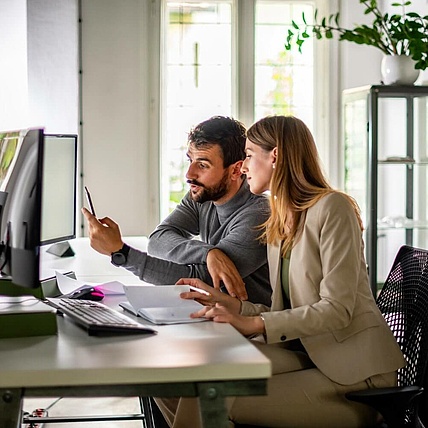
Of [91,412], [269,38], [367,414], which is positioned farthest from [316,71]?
[367,414]

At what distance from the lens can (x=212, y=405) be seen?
149 cm

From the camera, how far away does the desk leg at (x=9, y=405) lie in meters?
1.45

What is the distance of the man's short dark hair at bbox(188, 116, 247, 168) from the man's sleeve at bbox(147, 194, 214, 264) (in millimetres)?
263

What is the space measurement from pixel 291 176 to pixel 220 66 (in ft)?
10.8

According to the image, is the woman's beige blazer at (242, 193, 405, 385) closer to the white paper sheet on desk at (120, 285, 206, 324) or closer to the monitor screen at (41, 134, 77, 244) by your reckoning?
the white paper sheet on desk at (120, 285, 206, 324)

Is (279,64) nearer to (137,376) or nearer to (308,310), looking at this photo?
(308,310)

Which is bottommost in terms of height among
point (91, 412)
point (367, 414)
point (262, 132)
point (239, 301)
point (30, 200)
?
point (91, 412)

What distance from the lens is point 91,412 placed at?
3762 millimetres

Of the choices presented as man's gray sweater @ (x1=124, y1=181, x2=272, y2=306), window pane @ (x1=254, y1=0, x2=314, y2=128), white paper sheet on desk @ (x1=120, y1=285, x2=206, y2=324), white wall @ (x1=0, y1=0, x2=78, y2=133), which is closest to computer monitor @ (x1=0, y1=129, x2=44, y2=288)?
white paper sheet on desk @ (x1=120, y1=285, x2=206, y2=324)

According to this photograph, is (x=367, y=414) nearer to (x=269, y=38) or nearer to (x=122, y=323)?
(x=122, y=323)

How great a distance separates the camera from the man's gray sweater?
2.53 metres

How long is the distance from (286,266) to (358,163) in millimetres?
2856

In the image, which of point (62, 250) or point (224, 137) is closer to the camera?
point (224, 137)

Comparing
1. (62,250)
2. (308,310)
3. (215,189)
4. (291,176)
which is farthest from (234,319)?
(62,250)
